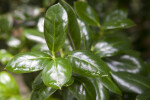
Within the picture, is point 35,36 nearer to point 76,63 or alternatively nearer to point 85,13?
point 85,13

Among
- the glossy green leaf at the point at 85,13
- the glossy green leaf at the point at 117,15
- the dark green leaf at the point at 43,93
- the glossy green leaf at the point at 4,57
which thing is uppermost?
the glossy green leaf at the point at 85,13

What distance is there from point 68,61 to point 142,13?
1.68 metres

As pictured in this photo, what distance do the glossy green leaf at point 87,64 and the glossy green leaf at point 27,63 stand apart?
11 centimetres

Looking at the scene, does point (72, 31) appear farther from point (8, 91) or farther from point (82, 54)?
point (8, 91)

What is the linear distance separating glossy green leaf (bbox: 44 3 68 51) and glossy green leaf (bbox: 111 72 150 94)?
0.35m

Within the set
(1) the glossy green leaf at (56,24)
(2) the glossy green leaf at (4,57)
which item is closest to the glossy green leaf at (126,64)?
(1) the glossy green leaf at (56,24)

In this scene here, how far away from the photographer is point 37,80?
2.32 feet

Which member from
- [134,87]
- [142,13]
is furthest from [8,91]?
[142,13]

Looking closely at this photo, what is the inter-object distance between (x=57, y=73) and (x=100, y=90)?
25 cm

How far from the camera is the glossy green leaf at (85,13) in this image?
33.7 inches

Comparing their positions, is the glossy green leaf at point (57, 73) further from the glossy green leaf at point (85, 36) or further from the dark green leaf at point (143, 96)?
the dark green leaf at point (143, 96)

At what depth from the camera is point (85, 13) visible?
0.90 m

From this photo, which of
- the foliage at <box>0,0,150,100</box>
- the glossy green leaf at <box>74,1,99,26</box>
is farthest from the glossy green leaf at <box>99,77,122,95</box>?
the glossy green leaf at <box>74,1,99,26</box>

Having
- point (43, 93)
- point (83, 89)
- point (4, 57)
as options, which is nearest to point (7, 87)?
point (4, 57)
